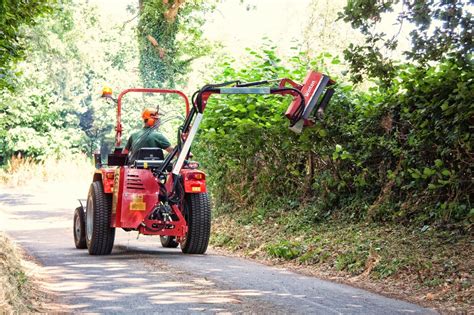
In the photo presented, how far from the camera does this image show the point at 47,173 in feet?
105

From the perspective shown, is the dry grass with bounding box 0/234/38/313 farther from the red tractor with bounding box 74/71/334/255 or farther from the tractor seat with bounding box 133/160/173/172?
the tractor seat with bounding box 133/160/173/172

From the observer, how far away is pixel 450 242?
10008 millimetres

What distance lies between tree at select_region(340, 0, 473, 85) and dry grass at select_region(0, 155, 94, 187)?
22427 millimetres

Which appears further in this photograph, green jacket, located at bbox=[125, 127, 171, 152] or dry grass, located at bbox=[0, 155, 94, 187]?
dry grass, located at bbox=[0, 155, 94, 187]

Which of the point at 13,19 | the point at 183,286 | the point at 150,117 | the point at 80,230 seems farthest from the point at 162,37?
the point at 183,286

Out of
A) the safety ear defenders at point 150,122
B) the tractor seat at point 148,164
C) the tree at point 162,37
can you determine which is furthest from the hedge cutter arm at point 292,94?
the tree at point 162,37

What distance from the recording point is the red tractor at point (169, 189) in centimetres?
1135

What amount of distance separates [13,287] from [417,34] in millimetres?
5102

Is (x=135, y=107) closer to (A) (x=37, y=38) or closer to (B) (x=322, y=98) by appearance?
(A) (x=37, y=38)

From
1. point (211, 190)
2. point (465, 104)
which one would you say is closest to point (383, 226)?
point (465, 104)

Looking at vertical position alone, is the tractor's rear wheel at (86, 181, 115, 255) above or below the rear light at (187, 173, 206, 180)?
below

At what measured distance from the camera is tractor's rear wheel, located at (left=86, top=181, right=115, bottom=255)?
39.7 ft

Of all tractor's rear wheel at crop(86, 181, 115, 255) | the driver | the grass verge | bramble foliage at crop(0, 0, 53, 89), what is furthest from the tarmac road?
bramble foliage at crop(0, 0, 53, 89)

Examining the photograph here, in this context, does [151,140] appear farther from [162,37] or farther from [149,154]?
[162,37]
